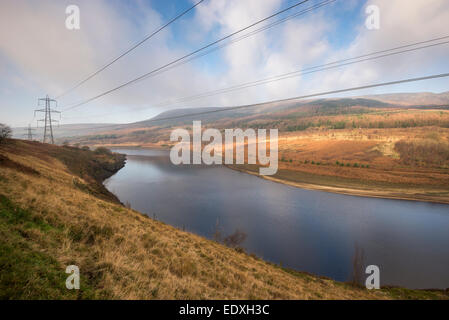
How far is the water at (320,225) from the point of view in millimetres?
10836

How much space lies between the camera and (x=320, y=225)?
50.8 feet

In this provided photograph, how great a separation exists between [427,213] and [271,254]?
17594 millimetres

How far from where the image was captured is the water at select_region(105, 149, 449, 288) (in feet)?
35.6

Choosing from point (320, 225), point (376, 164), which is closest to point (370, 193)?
point (376, 164)

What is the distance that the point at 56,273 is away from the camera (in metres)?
3.01
